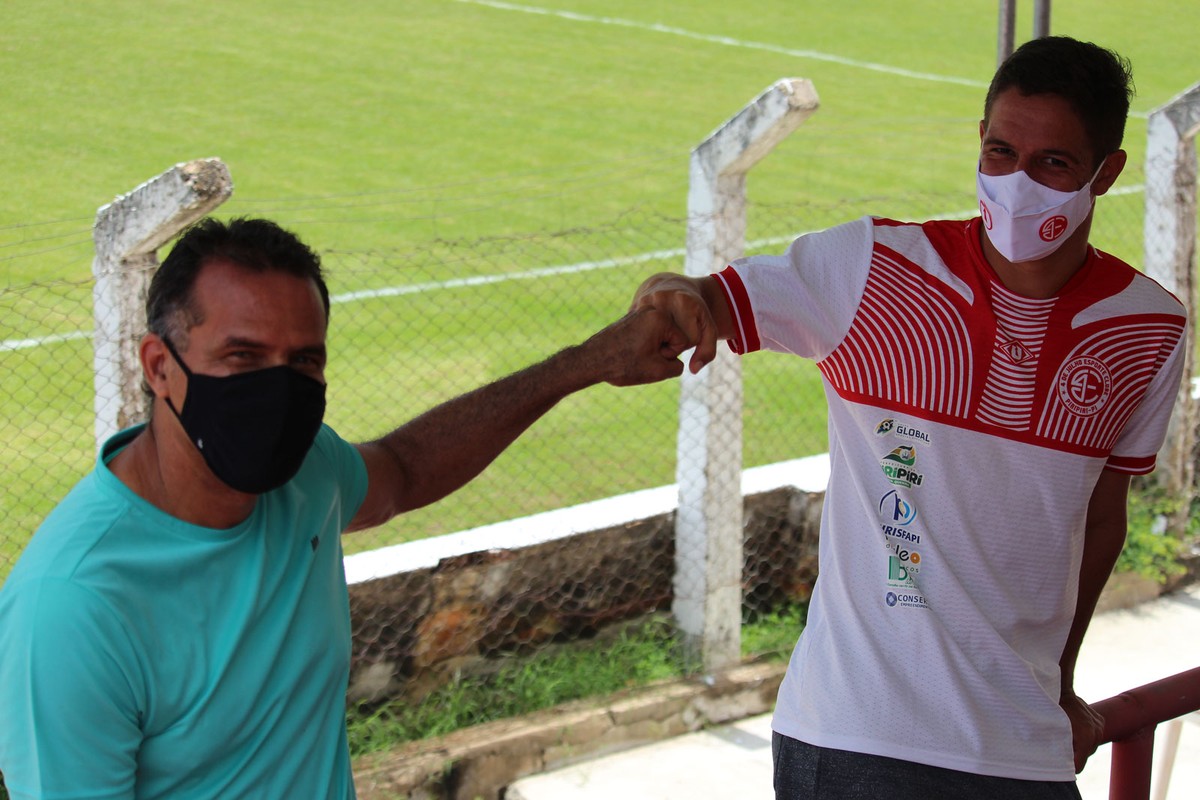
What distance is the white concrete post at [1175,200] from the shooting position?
5969 mm

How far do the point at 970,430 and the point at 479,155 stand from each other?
47.1 ft

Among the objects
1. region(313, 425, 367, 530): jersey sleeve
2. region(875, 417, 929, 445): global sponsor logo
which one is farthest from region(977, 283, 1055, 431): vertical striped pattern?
region(313, 425, 367, 530): jersey sleeve

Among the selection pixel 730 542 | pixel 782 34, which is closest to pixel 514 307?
pixel 730 542

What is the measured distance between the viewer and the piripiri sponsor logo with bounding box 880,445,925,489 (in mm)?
2281

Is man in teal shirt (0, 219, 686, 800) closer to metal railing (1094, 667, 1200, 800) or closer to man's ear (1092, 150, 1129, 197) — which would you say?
metal railing (1094, 667, 1200, 800)

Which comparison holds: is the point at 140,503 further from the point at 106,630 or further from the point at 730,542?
the point at 730,542

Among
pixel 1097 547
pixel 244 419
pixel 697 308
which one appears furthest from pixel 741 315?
pixel 244 419

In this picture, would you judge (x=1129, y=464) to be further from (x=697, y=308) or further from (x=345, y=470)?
(x=345, y=470)

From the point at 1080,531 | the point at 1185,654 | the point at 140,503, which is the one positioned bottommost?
the point at 1185,654

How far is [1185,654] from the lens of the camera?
19.1ft

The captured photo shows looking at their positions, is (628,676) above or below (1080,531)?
below

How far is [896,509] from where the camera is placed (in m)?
2.29

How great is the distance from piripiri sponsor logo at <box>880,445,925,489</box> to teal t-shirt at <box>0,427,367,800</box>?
894 millimetres

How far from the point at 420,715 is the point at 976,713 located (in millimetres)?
2863
